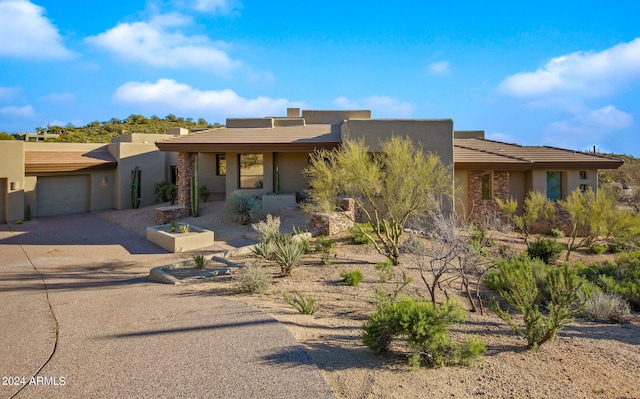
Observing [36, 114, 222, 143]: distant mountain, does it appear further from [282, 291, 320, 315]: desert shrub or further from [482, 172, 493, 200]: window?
[282, 291, 320, 315]: desert shrub

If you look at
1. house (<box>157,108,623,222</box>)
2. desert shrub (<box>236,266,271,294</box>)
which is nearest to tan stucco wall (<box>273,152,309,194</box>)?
house (<box>157,108,623,222</box>)

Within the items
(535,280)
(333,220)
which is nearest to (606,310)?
(535,280)

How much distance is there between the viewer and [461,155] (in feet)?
69.7

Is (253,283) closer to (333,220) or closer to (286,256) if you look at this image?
(286,256)

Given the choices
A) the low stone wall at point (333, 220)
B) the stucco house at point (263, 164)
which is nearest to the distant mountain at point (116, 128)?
the stucco house at point (263, 164)

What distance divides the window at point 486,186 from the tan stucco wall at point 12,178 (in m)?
24.0

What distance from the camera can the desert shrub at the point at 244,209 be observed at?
1848 cm

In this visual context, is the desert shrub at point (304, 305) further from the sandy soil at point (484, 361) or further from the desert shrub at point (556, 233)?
the desert shrub at point (556, 233)

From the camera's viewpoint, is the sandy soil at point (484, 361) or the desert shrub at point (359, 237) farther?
the desert shrub at point (359, 237)

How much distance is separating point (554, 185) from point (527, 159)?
8.02 feet

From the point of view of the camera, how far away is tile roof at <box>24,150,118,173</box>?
21.6 metres

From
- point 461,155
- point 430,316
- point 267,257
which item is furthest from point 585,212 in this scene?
point 430,316

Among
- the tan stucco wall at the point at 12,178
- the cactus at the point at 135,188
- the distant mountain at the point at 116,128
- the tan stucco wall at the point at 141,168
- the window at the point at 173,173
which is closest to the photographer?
the tan stucco wall at the point at 12,178

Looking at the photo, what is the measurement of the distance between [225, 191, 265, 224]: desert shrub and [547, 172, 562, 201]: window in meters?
15.8
